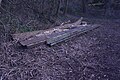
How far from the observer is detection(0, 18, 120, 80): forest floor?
4.27 metres

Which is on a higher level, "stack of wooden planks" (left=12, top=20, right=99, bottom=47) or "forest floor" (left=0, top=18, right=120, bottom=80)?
"stack of wooden planks" (left=12, top=20, right=99, bottom=47)

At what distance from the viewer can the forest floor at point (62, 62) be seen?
4.27 metres

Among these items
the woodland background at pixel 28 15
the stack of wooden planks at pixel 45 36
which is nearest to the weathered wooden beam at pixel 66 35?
the stack of wooden planks at pixel 45 36

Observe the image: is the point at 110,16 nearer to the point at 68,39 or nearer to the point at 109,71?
the point at 68,39

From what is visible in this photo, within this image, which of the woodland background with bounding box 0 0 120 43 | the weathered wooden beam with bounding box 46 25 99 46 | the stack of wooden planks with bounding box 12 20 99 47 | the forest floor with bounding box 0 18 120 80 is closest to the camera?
the forest floor with bounding box 0 18 120 80

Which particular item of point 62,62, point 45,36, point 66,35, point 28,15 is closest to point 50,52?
point 62,62

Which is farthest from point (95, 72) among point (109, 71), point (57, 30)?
point (57, 30)

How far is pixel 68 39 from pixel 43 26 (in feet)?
4.34

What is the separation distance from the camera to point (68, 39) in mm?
6281

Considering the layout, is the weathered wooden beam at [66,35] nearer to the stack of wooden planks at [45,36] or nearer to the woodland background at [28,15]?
the stack of wooden planks at [45,36]

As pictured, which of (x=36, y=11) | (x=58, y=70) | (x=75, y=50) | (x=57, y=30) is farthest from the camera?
(x=36, y=11)

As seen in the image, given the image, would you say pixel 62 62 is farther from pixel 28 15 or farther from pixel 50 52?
pixel 28 15

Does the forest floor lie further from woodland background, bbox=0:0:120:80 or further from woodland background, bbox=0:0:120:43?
woodland background, bbox=0:0:120:43

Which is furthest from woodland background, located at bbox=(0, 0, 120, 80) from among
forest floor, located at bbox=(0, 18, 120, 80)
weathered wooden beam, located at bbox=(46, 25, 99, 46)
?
weathered wooden beam, located at bbox=(46, 25, 99, 46)
